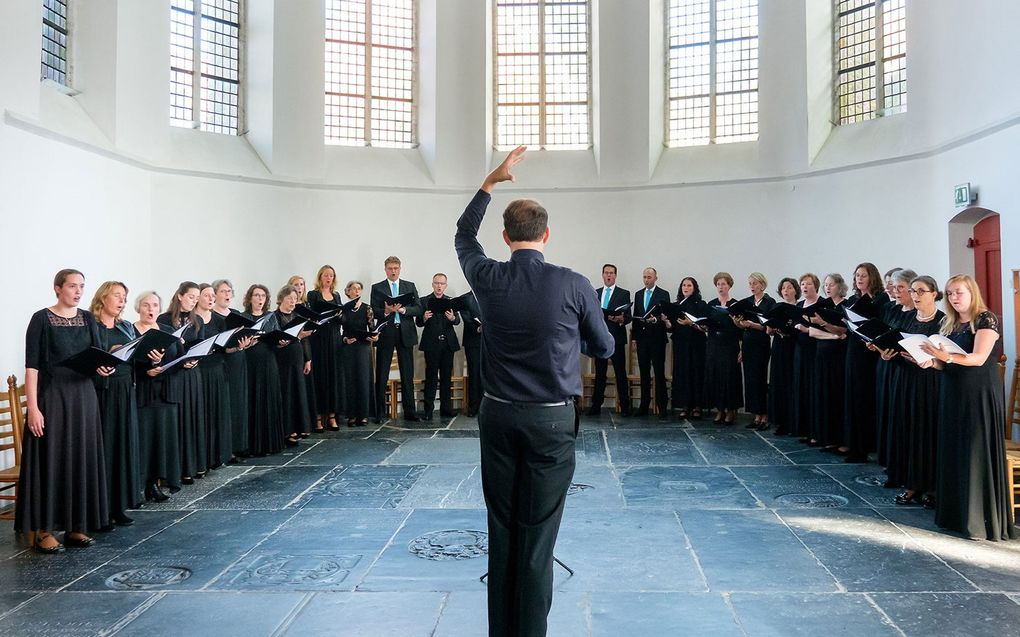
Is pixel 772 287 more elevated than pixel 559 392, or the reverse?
pixel 772 287

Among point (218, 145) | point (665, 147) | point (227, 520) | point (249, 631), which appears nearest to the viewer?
point (249, 631)

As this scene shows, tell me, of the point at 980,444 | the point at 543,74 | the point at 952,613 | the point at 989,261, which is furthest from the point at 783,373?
the point at 543,74

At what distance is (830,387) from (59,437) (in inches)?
255

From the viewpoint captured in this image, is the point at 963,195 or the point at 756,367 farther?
the point at 756,367

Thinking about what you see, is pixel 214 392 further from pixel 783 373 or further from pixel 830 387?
pixel 783 373

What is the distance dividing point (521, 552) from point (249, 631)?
1495 mm

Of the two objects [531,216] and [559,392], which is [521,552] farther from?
[531,216]

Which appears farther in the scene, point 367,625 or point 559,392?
point 367,625

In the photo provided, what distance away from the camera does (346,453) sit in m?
7.46

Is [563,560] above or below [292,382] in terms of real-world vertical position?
below

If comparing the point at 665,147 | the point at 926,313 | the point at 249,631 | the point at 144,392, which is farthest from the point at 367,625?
the point at 665,147

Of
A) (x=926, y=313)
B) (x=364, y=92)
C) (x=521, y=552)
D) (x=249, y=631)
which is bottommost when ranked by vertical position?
(x=249, y=631)

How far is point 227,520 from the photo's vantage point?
5086mm

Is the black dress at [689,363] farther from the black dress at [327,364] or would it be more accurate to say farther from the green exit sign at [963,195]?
the black dress at [327,364]
